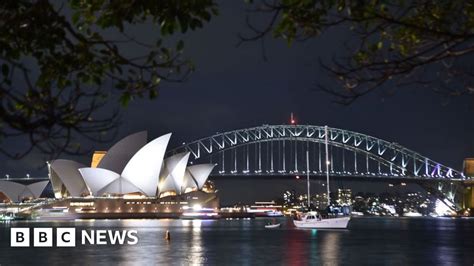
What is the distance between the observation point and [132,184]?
370 ft

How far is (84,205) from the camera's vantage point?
125562mm

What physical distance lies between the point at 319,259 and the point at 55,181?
98619 mm

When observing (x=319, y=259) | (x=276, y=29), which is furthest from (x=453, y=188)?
(x=276, y=29)

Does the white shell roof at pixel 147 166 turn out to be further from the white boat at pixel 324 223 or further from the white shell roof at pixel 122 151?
the white boat at pixel 324 223

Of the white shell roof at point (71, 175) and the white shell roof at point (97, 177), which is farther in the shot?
→ the white shell roof at point (71, 175)

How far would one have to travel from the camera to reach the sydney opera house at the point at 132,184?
348 ft

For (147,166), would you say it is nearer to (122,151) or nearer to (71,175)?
(122,151)

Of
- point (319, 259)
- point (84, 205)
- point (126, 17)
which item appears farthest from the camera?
point (84, 205)

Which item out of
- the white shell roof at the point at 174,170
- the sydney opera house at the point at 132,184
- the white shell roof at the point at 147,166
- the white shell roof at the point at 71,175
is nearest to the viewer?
the white shell roof at the point at 147,166

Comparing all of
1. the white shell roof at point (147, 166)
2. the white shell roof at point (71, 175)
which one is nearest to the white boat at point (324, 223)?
the white shell roof at point (147, 166)

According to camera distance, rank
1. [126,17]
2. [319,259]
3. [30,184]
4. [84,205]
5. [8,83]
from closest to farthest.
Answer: [8,83], [126,17], [319,259], [84,205], [30,184]

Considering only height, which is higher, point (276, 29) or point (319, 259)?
point (276, 29)

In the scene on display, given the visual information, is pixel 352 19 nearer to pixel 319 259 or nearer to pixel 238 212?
pixel 319 259

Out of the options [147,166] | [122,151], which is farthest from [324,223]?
[122,151]
